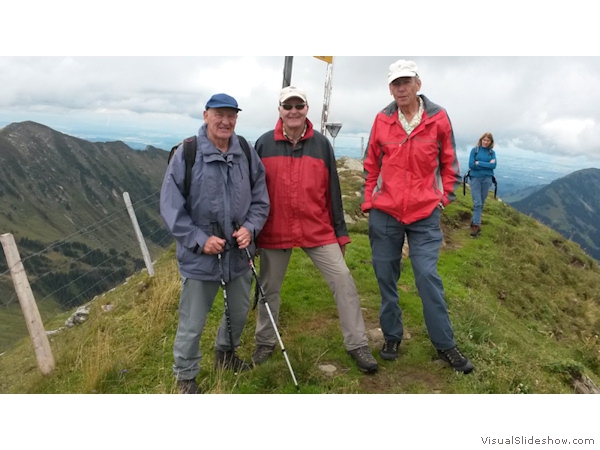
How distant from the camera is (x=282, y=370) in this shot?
5605 millimetres

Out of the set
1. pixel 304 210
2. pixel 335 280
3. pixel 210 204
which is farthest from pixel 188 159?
pixel 335 280

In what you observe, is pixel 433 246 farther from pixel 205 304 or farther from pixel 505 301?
pixel 505 301

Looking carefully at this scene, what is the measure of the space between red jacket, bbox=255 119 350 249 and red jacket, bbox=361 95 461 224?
0.67 meters

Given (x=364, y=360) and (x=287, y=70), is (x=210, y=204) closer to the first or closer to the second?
(x=364, y=360)

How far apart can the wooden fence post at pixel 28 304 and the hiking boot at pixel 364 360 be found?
14.8ft

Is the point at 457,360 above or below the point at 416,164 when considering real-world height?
below

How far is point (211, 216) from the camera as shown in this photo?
491 centimetres

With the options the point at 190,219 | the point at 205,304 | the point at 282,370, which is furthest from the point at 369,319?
the point at 190,219

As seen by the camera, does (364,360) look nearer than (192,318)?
No

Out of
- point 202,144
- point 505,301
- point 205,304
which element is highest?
point 202,144

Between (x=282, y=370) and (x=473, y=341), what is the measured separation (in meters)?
3.08

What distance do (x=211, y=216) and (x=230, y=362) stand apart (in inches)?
79.6

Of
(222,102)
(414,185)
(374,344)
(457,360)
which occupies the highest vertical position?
(222,102)

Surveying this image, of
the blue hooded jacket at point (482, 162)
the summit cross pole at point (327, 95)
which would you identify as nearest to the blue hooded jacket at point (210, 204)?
the blue hooded jacket at point (482, 162)
